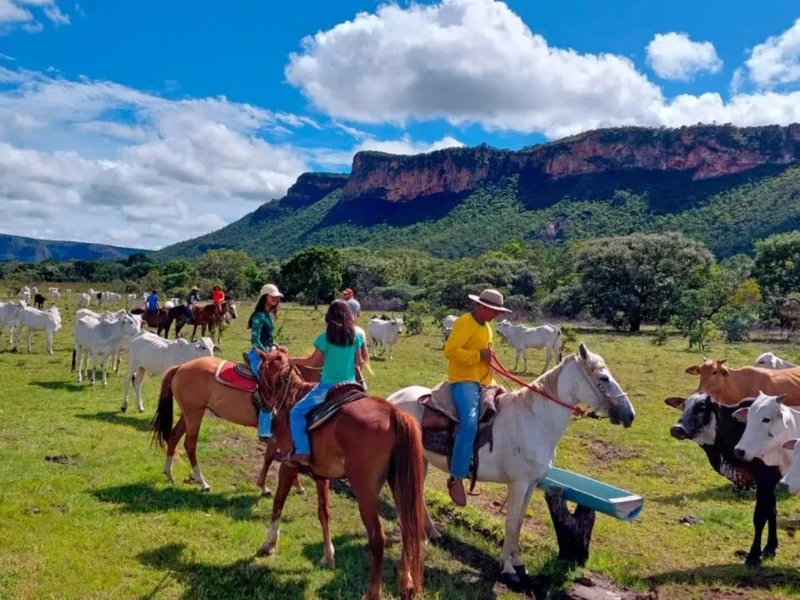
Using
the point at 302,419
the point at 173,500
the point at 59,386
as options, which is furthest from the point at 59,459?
the point at 59,386

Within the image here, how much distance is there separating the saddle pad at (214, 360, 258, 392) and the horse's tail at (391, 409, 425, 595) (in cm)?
311

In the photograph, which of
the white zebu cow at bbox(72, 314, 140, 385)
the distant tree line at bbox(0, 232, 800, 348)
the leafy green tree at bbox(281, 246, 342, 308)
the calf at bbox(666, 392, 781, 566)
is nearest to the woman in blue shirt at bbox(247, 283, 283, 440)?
the calf at bbox(666, 392, 781, 566)

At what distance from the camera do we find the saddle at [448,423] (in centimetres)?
596

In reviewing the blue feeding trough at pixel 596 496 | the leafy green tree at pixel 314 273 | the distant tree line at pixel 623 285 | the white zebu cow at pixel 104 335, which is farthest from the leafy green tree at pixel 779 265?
the white zebu cow at pixel 104 335

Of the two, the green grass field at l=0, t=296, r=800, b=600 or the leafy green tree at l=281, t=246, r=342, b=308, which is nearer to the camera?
the green grass field at l=0, t=296, r=800, b=600

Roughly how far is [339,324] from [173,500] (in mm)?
3479

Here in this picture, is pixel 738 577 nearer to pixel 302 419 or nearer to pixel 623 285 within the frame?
pixel 302 419

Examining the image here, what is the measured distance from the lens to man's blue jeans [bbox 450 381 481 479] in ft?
19.3

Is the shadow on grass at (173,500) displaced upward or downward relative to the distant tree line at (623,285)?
downward

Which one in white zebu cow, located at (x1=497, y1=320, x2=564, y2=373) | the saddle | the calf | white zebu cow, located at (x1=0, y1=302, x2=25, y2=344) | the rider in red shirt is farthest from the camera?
the rider in red shirt

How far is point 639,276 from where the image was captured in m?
39.1

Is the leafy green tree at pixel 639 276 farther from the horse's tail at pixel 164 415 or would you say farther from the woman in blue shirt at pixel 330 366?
the woman in blue shirt at pixel 330 366

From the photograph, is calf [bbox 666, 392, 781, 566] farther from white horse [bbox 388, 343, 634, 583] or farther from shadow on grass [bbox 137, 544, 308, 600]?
shadow on grass [bbox 137, 544, 308, 600]

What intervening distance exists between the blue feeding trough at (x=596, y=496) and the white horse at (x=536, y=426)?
0.54 metres
